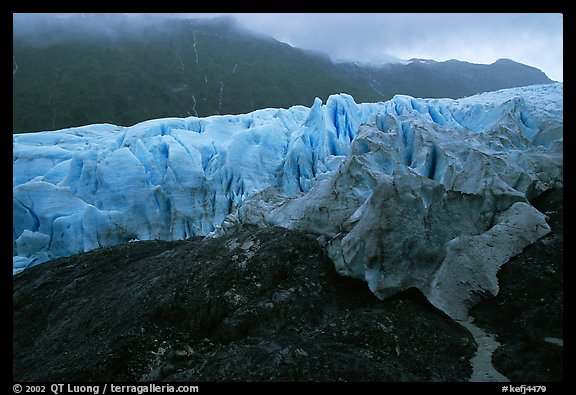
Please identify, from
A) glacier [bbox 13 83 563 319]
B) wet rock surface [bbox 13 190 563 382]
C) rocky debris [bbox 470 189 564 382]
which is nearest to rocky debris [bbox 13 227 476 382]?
wet rock surface [bbox 13 190 563 382]

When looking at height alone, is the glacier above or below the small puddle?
above

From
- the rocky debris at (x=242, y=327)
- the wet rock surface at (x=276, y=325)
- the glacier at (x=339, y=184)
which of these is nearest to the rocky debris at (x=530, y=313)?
the wet rock surface at (x=276, y=325)

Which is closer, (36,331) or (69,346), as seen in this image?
(69,346)

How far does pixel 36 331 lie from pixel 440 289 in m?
8.45

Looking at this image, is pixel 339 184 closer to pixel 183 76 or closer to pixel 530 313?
pixel 530 313

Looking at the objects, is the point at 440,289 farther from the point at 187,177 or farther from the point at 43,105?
the point at 43,105

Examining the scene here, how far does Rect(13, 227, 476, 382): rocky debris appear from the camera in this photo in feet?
17.3

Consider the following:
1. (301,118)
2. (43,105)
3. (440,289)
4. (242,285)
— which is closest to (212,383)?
(242,285)

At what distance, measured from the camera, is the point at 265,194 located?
12305 mm

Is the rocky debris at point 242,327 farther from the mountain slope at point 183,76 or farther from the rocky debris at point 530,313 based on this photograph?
the mountain slope at point 183,76

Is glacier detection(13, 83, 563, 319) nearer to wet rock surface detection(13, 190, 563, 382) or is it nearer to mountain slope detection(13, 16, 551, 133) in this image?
wet rock surface detection(13, 190, 563, 382)

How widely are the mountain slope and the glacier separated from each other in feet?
145

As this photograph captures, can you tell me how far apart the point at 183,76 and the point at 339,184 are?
2897 inches

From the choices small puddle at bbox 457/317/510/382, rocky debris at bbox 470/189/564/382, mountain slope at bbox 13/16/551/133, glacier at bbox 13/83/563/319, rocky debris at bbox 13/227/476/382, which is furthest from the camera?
mountain slope at bbox 13/16/551/133
